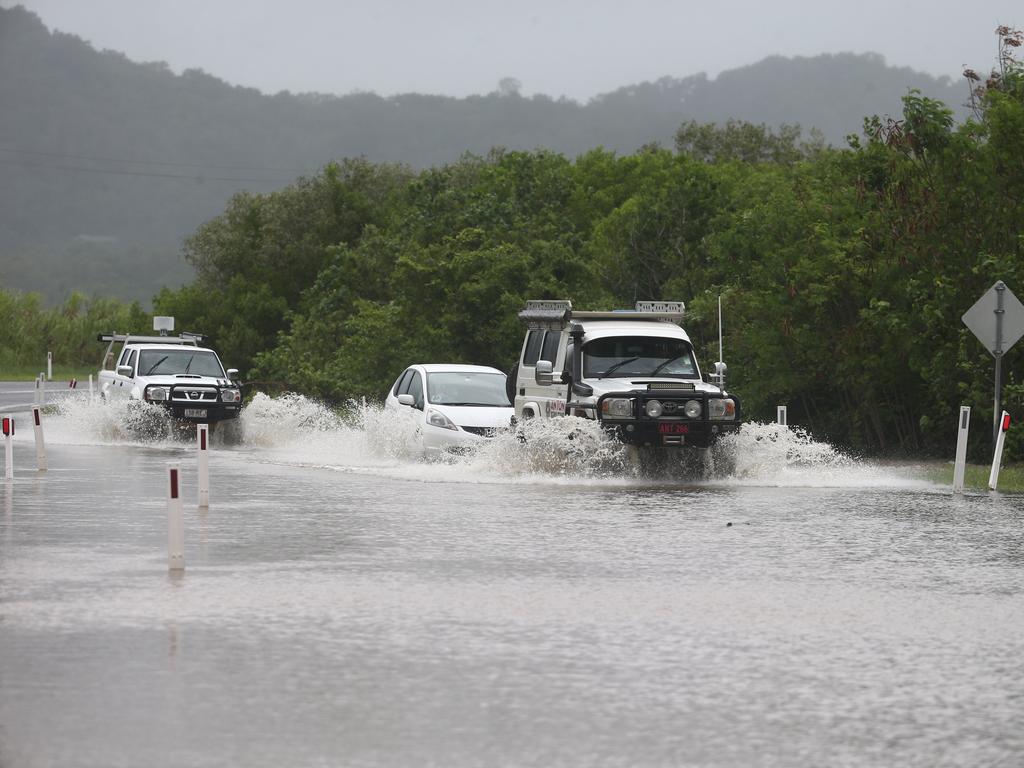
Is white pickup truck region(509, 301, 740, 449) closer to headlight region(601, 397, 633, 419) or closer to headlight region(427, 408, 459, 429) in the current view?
headlight region(601, 397, 633, 419)

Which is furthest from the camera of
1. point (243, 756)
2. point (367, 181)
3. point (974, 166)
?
point (367, 181)

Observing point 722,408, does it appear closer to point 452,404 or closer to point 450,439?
point 450,439

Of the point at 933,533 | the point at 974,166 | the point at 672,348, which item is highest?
the point at 974,166

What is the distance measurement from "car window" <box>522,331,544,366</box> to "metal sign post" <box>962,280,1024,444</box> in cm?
570

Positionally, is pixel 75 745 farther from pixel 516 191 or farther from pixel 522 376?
Result: pixel 516 191

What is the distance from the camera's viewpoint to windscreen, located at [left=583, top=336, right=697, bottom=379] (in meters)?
22.6

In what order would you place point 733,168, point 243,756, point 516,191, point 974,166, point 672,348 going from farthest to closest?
1. point 733,168
2. point 516,191
3. point 974,166
4. point 672,348
5. point 243,756

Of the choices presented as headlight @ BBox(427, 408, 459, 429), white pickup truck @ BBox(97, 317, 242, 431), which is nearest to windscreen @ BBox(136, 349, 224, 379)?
white pickup truck @ BBox(97, 317, 242, 431)

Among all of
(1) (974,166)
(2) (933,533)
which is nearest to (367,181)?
(1) (974,166)

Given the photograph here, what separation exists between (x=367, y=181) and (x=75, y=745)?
80.7m

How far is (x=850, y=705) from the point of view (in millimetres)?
7789

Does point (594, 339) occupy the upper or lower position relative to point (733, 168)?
lower

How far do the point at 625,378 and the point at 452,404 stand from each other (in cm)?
363

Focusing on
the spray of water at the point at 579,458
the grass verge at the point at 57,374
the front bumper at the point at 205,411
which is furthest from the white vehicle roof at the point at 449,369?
the grass verge at the point at 57,374
